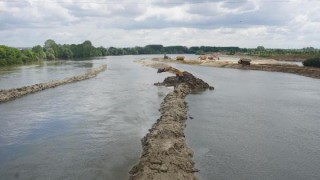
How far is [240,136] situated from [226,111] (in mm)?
9931

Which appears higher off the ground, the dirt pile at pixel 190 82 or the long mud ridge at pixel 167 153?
the dirt pile at pixel 190 82

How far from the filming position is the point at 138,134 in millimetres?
27750

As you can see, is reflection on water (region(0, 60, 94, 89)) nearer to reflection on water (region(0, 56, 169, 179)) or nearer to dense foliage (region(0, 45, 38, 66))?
dense foliage (region(0, 45, 38, 66))

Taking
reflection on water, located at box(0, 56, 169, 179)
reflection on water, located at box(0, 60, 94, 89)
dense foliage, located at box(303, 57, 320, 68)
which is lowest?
reflection on water, located at box(0, 56, 169, 179)

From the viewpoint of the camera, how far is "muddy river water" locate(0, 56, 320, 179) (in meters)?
20.6

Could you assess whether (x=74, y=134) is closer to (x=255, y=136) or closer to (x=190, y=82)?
(x=255, y=136)

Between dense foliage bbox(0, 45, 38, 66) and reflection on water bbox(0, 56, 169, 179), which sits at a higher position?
dense foliage bbox(0, 45, 38, 66)

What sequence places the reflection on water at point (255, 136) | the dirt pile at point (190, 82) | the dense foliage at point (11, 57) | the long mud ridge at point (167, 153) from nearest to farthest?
1. the long mud ridge at point (167, 153)
2. the reflection on water at point (255, 136)
3. the dirt pile at point (190, 82)
4. the dense foliage at point (11, 57)

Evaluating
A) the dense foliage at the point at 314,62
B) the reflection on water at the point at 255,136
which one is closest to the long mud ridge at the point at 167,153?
the reflection on water at the point at 255,136

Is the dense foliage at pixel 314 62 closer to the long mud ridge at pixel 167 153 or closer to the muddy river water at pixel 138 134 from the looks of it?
the muddy river water at pixel 138 134

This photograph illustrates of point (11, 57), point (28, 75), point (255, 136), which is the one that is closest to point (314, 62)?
point (28, 75)

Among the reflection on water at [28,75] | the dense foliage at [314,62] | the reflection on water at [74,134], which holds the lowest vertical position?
the reflection on water at [74,134]

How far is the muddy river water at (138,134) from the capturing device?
20.6m

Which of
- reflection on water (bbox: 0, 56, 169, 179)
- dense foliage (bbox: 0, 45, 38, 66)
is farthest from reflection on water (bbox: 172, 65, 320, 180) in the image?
dense foliage (bbox: 0, 45, 38, 66)
